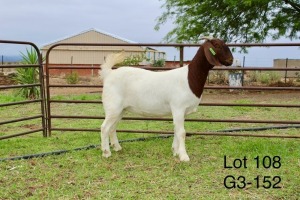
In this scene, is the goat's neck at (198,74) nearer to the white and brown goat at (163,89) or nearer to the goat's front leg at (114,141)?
the white and brown goat at (163,89)

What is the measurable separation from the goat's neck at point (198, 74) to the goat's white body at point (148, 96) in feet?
0.17

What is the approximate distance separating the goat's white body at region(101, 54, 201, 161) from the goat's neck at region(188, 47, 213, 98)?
5cm

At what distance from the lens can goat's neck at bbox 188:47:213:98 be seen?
15.1ft

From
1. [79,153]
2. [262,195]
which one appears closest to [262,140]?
[262,195]

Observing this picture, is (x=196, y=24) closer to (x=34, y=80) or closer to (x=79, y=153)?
(x=34, y=80)

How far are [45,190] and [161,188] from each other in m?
1.10

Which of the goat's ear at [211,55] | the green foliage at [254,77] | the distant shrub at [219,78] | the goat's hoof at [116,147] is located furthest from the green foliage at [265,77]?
the goat's ear at [211,55]

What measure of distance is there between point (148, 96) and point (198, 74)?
25.6 inches

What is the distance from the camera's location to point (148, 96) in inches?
187

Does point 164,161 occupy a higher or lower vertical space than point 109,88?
lower

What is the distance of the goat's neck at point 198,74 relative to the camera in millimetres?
4602

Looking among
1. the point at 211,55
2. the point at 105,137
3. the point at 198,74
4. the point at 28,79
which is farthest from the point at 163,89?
the point at 28,79

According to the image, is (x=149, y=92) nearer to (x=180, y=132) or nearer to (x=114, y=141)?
(x=180, y=132)

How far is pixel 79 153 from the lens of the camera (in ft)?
16.6
